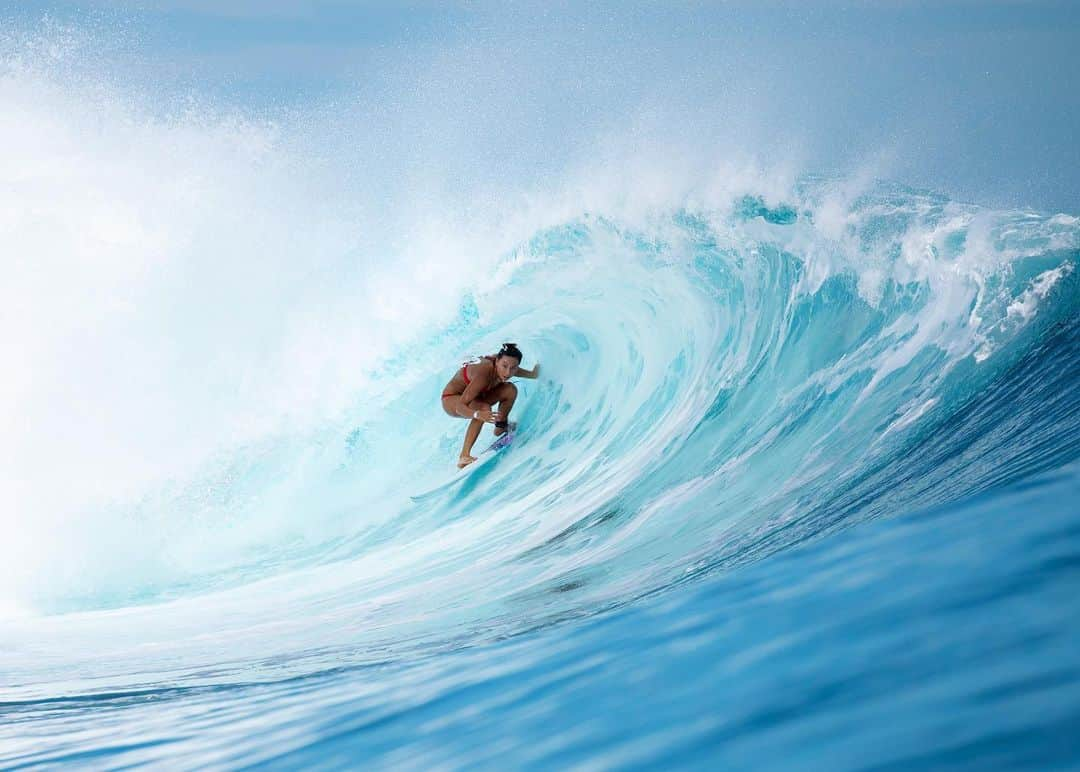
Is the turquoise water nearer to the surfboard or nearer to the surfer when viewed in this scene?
the surfboard

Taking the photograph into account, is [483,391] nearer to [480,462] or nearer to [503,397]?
[503,397]

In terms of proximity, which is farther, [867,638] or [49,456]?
[49,456]

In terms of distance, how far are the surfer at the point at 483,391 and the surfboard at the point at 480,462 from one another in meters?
0.04

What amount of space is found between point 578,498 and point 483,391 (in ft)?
3.00

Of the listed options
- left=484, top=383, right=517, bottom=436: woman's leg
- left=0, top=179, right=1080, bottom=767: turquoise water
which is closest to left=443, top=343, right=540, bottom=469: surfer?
left=484, top=383, right=517, bottom=436: woman's leg

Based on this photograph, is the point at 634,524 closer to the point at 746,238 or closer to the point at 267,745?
the point at 267,745

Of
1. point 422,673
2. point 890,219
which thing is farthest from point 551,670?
point 890,219

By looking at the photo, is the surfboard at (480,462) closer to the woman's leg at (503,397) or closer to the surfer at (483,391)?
the surfer at (483,391)

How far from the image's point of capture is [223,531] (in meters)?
6.99

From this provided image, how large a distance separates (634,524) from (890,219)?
253 centimetres

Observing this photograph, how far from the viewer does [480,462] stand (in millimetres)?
6258

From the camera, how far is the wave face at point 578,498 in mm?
2324

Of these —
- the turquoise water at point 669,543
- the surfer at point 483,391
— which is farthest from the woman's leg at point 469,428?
the turquoise water at point 669,543

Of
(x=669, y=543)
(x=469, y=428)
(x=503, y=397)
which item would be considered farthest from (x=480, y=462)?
(x=669, y=543)
